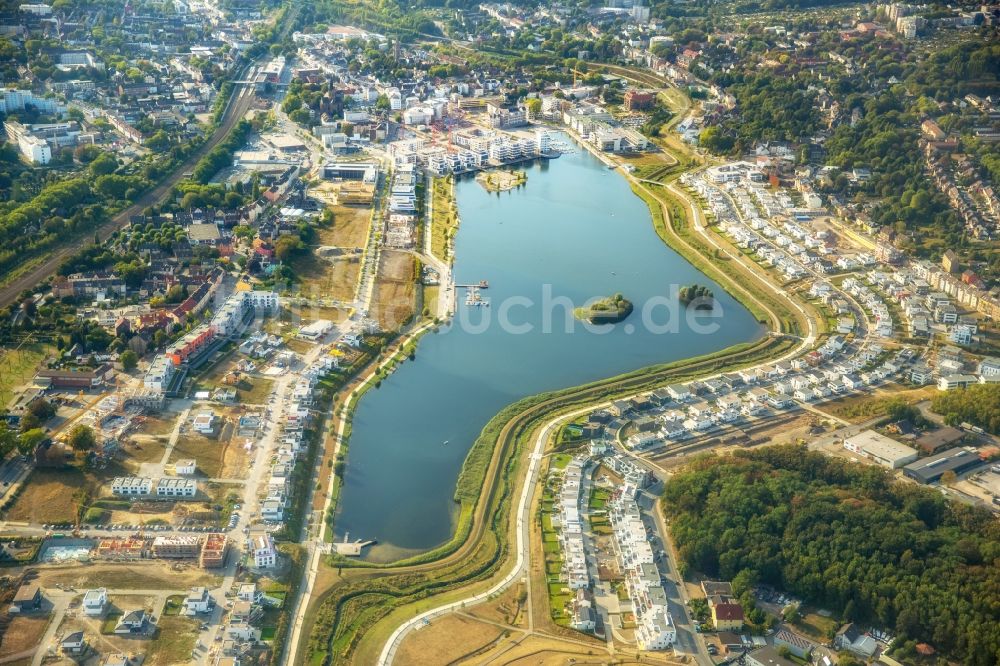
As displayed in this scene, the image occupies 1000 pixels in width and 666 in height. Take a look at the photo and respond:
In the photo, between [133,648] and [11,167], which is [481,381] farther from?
[11,167]

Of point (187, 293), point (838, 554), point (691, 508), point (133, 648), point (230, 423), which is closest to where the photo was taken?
point (133, 648)

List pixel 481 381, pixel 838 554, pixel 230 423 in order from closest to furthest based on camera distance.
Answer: pixel 838 554 < pixel 230 423 < pixel 481 381

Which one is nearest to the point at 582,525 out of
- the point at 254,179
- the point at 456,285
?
the point at 456,285

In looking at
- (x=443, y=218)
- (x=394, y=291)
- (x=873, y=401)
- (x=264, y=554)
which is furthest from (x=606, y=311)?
(x=264, y=554)

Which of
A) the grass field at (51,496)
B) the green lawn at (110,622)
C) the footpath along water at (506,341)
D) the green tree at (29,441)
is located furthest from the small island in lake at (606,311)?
the green lawn at (110,622)

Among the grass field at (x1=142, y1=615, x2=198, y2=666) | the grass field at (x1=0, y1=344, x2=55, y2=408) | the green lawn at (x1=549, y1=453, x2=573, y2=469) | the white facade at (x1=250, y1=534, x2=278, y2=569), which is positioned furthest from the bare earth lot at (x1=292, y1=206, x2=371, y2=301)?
the grass field at (x1=142, y1=615, x2=198, y2=666)

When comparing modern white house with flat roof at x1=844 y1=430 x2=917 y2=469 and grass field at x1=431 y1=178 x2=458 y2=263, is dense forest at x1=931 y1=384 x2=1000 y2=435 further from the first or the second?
grass field at x1=431 y1=178 x2=458 y2=263

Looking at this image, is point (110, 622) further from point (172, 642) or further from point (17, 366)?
point (17, 366)
